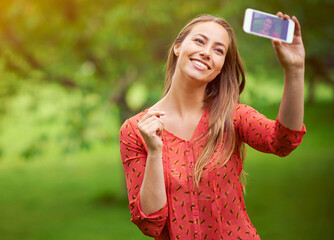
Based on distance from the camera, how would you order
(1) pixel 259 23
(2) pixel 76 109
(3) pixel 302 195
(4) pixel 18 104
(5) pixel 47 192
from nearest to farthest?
(1) pixel 259 23
(2) pixel 76 109
(4) pixel 18 104
(3) pixel 302 195
(5) pixel 47 192

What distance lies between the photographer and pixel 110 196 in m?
10.9

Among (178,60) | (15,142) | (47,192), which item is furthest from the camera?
(15,142)

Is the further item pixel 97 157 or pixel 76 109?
pixel 97 157

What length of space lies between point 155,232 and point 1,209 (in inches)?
398

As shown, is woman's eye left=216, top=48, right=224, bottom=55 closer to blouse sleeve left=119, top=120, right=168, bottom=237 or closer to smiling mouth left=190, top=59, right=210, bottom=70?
smiling mouth left=190, top=59, right=210, bottom=70

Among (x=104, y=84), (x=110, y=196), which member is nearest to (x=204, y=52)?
(x=104, y=84)

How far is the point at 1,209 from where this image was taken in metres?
11.2

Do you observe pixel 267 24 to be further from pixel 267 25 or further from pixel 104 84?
pixel 104 84

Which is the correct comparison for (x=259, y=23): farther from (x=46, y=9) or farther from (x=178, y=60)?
(x=46, y=9)

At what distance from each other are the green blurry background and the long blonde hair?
3226 mm

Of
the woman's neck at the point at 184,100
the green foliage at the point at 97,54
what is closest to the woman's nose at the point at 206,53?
the woman's neck at the point at 184,100

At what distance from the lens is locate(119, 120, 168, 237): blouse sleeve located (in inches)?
73.7

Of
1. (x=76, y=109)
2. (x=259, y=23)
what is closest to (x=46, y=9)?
(x=76, y=109)

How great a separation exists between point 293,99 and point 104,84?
622 cm
